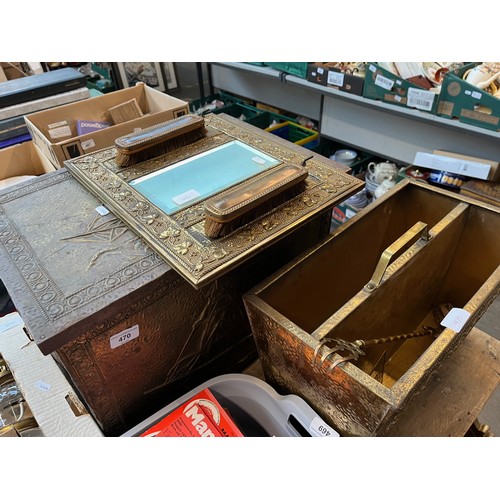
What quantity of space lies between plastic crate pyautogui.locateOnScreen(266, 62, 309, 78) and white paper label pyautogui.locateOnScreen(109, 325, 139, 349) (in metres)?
1.76

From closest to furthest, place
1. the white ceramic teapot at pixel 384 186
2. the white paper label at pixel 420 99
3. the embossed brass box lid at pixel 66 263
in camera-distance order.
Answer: the embossed brass box lid at pixel 66 263, the white paper label at pixel 420 99, the white ceramic teapot at pixel 384 186

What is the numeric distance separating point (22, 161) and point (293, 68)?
1454 mm

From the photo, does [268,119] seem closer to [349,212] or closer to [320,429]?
[349,212]

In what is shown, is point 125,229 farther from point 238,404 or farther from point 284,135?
point 284,135

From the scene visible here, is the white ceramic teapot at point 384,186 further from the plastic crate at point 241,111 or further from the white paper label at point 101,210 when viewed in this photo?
the white paper label at point 101,210

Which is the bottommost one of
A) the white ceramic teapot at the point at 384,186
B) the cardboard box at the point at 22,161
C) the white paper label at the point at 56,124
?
the white ceramic teapot at the point at 384,186

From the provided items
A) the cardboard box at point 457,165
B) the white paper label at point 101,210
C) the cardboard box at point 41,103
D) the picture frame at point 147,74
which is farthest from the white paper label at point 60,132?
the picture frame at point 147,74

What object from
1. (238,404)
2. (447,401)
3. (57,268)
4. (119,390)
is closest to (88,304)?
(57,268)

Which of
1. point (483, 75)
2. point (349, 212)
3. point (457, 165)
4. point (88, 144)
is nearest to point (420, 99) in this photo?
point (483, 75)

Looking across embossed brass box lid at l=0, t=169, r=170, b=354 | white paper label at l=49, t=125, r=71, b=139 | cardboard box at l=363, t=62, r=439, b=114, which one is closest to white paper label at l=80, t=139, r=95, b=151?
white paper label at l=49, t=125, r=71, b=139

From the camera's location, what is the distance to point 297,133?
102 inches

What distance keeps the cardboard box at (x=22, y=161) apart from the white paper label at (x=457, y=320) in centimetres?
161

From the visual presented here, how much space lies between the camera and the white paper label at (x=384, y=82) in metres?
1.71

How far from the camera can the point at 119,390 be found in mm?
848
